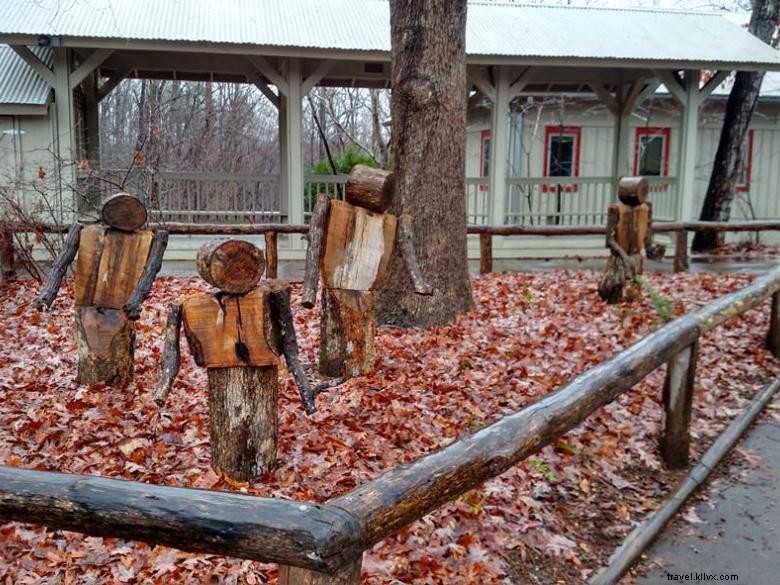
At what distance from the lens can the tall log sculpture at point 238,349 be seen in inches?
144

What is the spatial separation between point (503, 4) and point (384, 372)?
12978 millimetres

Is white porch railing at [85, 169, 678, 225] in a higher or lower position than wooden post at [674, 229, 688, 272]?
higher

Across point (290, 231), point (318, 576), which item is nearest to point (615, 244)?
point (290, 231)

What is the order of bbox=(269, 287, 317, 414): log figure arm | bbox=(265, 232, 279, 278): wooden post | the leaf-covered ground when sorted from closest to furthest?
1. the leaf-covered ground
2. bbox=(269, 287, 317, 414): log figure arm
3. bbox=(265, 232, 279, 278): wooden post

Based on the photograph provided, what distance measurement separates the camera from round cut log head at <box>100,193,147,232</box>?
4949mm

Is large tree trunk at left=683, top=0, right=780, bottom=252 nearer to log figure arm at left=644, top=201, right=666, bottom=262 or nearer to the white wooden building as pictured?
the white wooden building

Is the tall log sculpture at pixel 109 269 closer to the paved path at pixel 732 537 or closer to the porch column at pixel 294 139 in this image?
the paved path at pixel 732 537

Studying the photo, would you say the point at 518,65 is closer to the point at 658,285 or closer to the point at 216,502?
the point at 658,285

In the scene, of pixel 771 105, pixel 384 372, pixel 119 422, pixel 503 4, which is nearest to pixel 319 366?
pixel 384 372

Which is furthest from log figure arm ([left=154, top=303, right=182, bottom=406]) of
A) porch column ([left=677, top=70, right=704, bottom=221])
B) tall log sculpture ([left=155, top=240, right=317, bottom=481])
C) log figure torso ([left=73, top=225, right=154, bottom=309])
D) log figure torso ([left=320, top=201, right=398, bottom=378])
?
porch column ([left=677, top=70, right=704, bottom=221])

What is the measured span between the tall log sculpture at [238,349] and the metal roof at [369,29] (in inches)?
353

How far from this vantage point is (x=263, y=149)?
2870cm

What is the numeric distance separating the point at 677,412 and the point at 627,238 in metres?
4.50

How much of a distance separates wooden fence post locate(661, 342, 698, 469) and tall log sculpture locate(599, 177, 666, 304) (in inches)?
163
